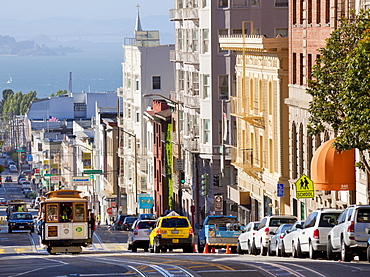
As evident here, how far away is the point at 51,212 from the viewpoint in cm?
4803

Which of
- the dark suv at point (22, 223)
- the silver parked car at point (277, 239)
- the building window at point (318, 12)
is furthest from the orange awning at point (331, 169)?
the dark suv at point (22, 223)

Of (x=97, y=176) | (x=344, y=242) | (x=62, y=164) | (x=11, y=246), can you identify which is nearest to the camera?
(x=344, y=242)

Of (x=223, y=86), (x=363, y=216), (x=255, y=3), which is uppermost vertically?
(x=255, y=3)

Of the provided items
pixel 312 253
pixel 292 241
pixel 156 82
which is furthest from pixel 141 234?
pixel 156 82

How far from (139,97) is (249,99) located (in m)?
46.3

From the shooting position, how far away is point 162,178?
329ft

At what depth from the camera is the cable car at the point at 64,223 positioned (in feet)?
157

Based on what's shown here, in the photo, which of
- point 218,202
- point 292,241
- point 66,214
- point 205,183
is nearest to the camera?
point 292,241

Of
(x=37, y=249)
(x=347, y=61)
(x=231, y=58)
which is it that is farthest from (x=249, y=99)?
(x=347, y=61)

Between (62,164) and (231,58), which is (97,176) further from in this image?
(231,58)

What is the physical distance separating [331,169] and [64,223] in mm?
12272

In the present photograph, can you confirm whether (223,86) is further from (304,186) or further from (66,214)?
(304,186)

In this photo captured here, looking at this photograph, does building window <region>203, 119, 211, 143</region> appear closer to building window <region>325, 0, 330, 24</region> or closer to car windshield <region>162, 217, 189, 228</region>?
building window <region>325, 0, 330, 24</region>

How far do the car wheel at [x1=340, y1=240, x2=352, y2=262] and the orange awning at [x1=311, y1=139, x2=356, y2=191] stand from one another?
13214mm
